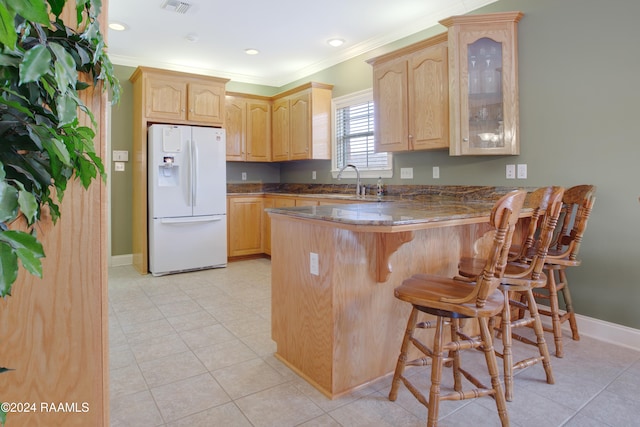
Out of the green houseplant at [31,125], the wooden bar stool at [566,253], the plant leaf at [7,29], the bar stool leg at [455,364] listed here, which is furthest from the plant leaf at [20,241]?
the wooden bar stool at [566,253]

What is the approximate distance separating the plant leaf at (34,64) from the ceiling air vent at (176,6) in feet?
10.6

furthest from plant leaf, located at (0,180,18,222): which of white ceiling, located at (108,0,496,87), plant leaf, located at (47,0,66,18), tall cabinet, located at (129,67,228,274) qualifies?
tall cabinet, located at (129,67,228,274)

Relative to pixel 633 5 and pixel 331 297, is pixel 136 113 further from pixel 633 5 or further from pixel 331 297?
pixel 633 5

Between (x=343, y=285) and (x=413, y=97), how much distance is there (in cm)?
219

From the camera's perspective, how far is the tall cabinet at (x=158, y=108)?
4391 mm

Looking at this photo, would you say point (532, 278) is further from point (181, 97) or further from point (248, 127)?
point (248, 127)

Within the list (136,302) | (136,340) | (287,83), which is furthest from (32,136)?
(287,83)

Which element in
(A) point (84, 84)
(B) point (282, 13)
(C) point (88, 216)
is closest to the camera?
(A) point (84, 84)

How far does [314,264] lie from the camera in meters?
1.97

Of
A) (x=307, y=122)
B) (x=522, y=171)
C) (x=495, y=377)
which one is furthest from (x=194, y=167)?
(x=495, y=377)

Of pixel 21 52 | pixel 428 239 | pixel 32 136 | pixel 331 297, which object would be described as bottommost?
pixel 331 297

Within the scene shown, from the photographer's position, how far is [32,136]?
0.69m

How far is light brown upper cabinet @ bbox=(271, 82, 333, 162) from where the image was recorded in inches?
194

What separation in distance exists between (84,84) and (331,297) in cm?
132
